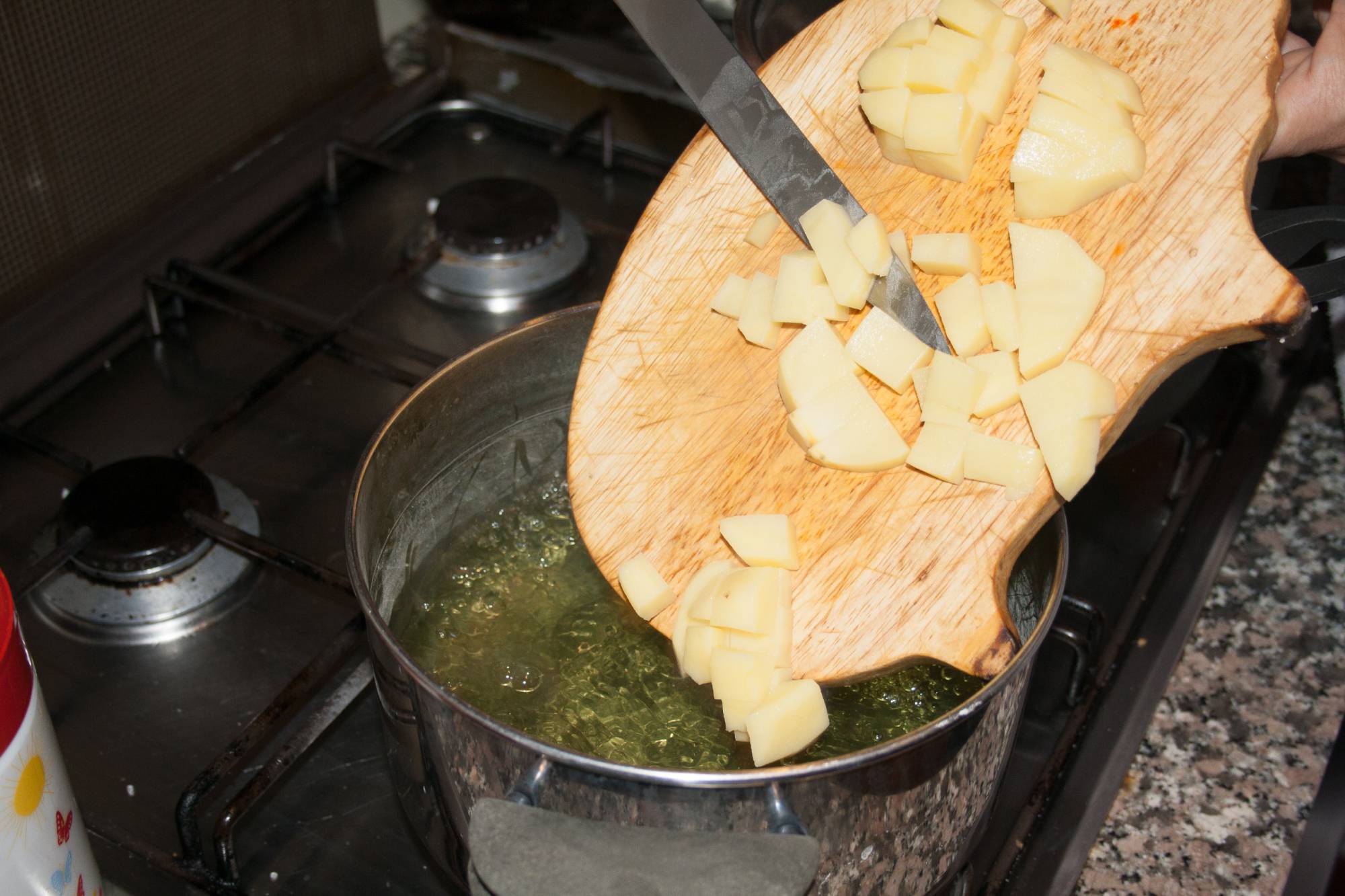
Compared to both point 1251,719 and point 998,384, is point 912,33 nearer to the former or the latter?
point 998,384

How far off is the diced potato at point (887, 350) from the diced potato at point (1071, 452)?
94 mm

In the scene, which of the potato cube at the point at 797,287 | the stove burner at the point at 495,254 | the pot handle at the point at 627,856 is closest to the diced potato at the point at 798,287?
the potato cube at the point at 797,287

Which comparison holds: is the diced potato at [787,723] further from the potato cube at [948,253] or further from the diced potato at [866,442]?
the potato cube at [948,253]

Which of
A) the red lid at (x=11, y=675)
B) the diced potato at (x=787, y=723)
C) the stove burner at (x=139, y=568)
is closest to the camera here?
the red lid at (x=11, y=675)

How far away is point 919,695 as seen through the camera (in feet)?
2.73

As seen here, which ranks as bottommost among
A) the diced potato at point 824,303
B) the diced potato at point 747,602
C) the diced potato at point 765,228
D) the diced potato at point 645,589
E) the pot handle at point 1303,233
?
the diced potato at point 645,589

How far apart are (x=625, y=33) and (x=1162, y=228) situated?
80 cm

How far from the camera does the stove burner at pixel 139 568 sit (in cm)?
93

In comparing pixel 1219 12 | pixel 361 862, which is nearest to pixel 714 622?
pixel 361 862

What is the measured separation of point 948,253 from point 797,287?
3.8 inches

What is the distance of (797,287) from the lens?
2.64 feet

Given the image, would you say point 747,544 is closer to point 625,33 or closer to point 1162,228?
point 1162,228

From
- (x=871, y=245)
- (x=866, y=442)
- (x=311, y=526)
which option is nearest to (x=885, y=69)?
(x=871, y=245)

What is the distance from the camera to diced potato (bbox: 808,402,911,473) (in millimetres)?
778
